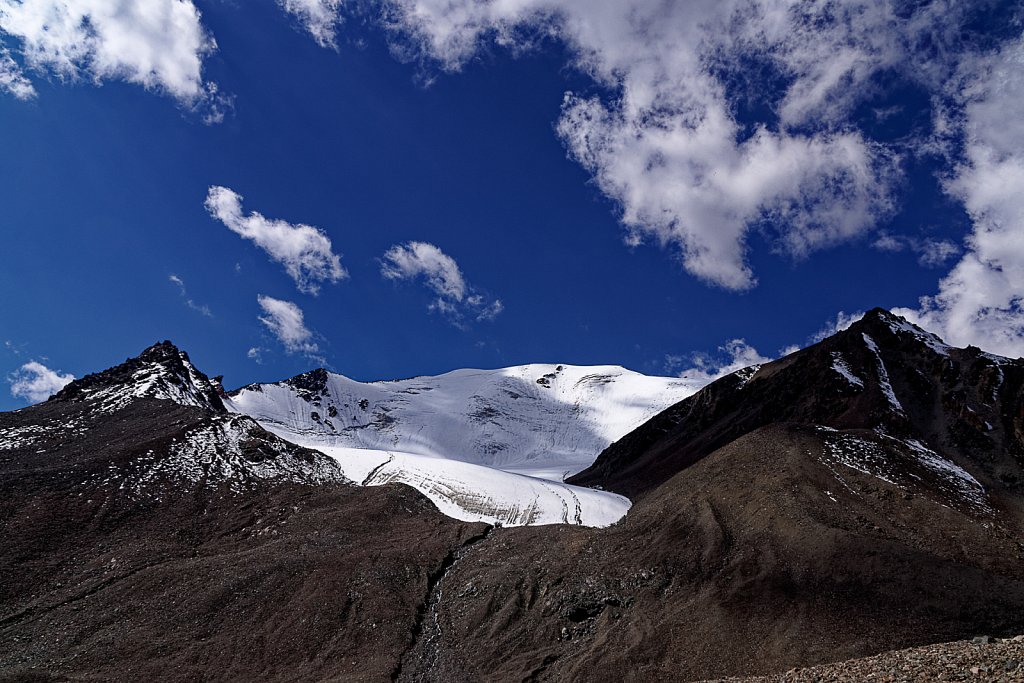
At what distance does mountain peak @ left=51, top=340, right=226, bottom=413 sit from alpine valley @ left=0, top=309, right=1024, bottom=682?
3.64 ft

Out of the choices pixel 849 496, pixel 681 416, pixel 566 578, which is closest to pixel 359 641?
pixel 566 578

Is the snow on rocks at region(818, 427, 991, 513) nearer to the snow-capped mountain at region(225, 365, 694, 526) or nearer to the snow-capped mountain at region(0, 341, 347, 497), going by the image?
the snow-capped mountain at region(0, 341, 347, 497)

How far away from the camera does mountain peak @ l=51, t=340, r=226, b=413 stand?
235 feet

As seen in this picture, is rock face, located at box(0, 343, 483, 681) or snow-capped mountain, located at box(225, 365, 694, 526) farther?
snow-capped mountain, located at box(225, 365, 694, 526)

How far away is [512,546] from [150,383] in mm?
55376

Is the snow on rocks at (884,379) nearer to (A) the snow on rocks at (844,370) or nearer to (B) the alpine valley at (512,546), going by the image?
(B) the alpine valley at (512,546)

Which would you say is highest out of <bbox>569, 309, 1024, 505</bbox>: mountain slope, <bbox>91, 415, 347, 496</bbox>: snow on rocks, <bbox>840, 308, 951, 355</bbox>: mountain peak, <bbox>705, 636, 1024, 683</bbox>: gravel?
<bbox>840, 308, 951, 355</bbox>: mountain peak

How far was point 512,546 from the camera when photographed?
43000 mm

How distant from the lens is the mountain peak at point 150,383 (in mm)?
71750

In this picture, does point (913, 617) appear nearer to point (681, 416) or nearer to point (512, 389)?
point (681, 416)

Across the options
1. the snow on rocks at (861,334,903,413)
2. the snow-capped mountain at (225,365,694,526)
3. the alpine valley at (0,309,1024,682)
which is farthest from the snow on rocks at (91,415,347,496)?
the snow on rocks at (861,334,903,413)

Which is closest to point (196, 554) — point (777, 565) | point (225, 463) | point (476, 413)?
point (225, 463)

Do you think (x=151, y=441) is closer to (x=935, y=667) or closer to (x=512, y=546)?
(x=512, y=546)

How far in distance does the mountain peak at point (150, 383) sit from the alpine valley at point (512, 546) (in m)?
1.11
